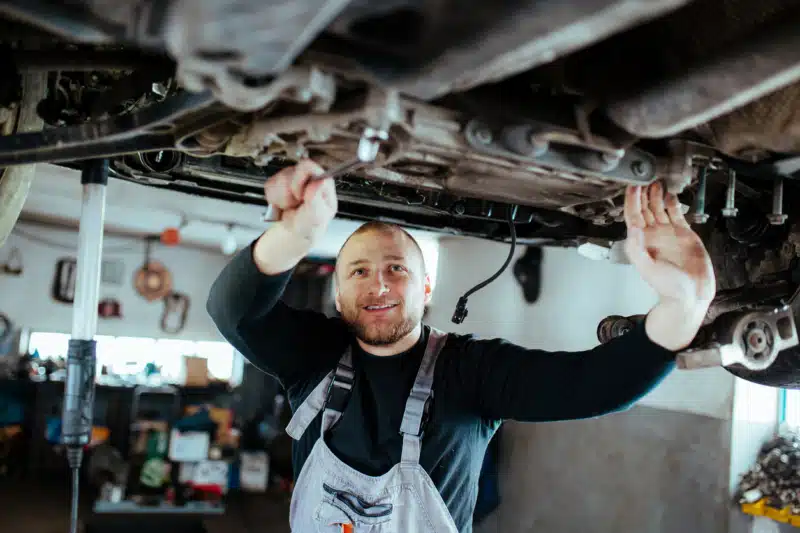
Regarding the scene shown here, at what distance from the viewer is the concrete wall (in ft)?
7.68

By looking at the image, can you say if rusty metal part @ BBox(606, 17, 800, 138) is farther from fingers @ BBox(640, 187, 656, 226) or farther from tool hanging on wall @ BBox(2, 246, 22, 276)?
tool hanging on wall @ BBox(2, 246, 22, 276)

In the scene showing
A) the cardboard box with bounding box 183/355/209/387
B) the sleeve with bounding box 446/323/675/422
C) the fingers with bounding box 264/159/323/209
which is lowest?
the cardboard box with bounding box 183/355/209/387

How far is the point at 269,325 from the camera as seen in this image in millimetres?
1205

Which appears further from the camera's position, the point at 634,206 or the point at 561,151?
the point at 634,206

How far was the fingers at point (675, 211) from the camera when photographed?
0.89 meters

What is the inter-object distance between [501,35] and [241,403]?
211 inches

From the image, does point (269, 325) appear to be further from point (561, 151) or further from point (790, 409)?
point (790, 409)

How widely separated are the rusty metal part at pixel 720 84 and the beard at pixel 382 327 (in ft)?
2.24

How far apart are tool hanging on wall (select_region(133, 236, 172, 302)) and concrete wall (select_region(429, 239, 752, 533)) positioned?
11.2 ft

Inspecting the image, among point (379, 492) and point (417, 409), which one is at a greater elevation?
point (417, 409)

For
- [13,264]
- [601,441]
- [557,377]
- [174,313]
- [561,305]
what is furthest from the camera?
[174,313]

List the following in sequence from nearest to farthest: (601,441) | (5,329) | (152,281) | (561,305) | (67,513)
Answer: (601,441) < (561,305) < (67,513) < (5,329) < (152,281)

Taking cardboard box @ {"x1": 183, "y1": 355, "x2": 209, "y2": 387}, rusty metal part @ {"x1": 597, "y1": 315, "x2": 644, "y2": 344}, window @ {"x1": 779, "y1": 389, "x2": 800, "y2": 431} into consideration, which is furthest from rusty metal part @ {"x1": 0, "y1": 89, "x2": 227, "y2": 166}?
cardboard box @ {"x1": 183, "y1": 355, "x2": 209, "y2": 387}

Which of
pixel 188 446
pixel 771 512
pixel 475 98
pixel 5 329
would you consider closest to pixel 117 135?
pixel 475 98
